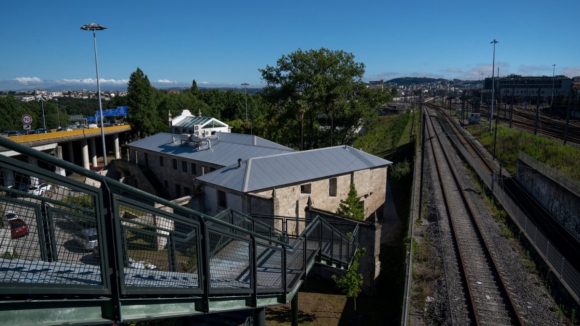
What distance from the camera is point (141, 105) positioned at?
2282 inches

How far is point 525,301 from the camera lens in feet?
43.7

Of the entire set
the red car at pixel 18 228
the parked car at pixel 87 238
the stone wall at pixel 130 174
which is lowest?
the stone wall at pixel 130 174

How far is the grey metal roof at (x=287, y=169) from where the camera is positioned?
2180 centimetres

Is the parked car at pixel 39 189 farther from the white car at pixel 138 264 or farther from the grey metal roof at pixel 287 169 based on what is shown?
the grey metal roof at pixel 287 169

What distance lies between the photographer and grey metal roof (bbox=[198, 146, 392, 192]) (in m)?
21.8

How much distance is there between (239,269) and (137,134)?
184 ft

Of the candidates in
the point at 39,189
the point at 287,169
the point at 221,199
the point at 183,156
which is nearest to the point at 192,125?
the point at 183,156

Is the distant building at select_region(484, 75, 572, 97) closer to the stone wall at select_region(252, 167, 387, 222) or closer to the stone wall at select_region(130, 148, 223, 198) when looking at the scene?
the stone wall at select_region(252, 167, 387, 222)

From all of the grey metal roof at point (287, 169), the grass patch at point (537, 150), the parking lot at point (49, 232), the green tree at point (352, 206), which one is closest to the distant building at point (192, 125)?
the grey metal roof at point (287, 169)

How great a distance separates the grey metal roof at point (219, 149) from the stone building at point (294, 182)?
385cm

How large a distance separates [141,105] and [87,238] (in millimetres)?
57221

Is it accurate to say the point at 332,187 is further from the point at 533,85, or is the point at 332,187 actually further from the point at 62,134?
the point at 533,85

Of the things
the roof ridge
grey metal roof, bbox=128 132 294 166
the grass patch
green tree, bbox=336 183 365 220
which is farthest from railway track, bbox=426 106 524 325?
grey metal roof, bbox=128 132 294 166

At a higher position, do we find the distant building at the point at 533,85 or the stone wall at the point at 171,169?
the distant building at the point at 533,85
